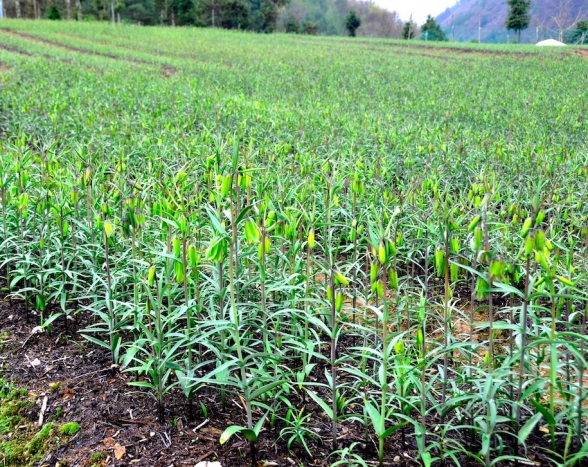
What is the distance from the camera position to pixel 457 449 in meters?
1.89

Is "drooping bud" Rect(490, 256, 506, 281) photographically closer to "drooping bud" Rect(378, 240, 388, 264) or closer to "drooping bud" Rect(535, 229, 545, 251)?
"drooping bud" Rect(535, 229, 545, 251)

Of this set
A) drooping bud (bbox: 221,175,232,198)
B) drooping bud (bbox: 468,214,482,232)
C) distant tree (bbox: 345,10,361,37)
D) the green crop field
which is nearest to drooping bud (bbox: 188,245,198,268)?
the green crop field

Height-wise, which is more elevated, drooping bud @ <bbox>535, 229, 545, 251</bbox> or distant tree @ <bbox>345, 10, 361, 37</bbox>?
distant tree @ <bbox>345, 10, 361, 37</bbox>

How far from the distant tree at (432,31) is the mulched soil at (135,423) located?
188 feet

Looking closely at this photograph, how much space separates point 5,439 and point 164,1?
192ft

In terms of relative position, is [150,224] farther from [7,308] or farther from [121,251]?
[7,308]

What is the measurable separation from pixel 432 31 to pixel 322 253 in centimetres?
5590

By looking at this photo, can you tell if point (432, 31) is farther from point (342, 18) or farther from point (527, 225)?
point (527, 225)

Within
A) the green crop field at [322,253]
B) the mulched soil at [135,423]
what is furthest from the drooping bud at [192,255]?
the mulched soil at [135,423]

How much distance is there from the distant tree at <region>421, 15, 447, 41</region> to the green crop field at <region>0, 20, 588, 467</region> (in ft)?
130

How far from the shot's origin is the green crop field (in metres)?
2.00

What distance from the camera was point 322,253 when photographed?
452 cm

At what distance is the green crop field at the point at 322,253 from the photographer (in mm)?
2000

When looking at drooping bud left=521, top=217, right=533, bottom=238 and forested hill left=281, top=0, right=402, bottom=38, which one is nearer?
drooping bud left=521, top=217, right=533, bottom=238
